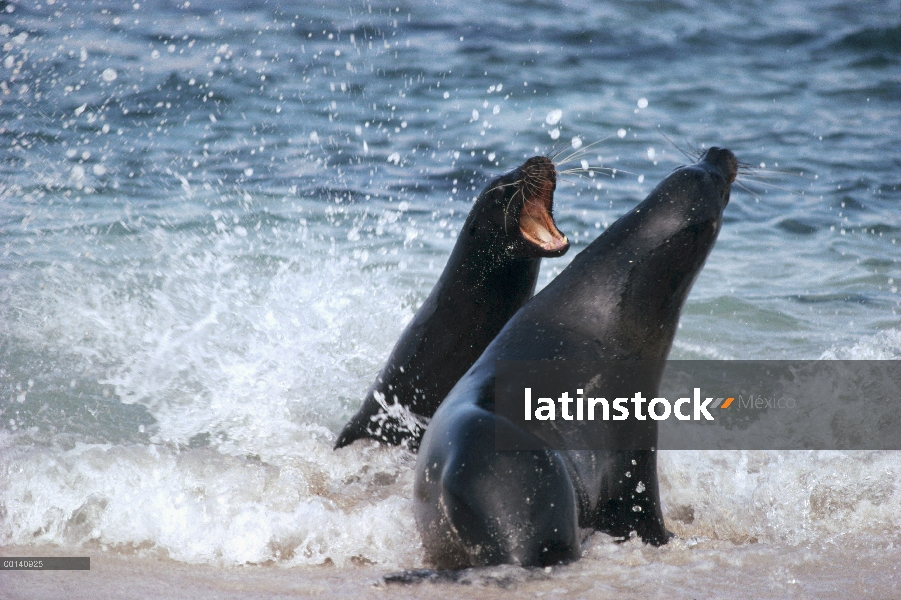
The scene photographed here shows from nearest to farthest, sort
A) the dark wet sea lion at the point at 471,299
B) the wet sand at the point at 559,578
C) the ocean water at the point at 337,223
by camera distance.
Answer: the wet sand at the point at 559,578 → the ocean water at the point at 337,223 → the dark wet sea lion at the point at 471,299

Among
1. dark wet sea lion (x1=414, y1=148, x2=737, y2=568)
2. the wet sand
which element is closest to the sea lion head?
dark wet sea lion (x1=414, y1=148, x2=737, y2=568)

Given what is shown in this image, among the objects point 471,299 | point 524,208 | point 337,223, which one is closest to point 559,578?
point 471,299

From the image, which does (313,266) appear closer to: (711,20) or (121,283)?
(121,283)

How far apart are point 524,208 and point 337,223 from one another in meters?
4.80

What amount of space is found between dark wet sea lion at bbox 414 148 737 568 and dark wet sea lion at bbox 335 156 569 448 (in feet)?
1.02

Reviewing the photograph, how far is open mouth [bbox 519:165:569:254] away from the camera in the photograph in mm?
4012

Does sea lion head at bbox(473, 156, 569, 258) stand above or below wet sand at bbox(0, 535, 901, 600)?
above

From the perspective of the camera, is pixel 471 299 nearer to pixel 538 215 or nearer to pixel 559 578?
pixel 538 215

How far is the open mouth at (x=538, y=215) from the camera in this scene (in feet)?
13.2

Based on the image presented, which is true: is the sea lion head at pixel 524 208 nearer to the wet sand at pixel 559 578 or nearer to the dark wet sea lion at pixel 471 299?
the dark wet sea lion at pixel 471 299

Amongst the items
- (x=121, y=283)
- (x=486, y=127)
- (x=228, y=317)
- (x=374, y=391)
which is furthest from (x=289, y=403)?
(x=486, y=127)

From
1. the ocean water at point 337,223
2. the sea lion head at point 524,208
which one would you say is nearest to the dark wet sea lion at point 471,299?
the sea lion head at point 524,208

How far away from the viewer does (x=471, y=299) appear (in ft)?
13.9

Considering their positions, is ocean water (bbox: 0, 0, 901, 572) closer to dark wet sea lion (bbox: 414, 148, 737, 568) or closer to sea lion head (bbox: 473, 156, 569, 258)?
dark wet sea lion (bbox: 414, 148, 737, 568)
